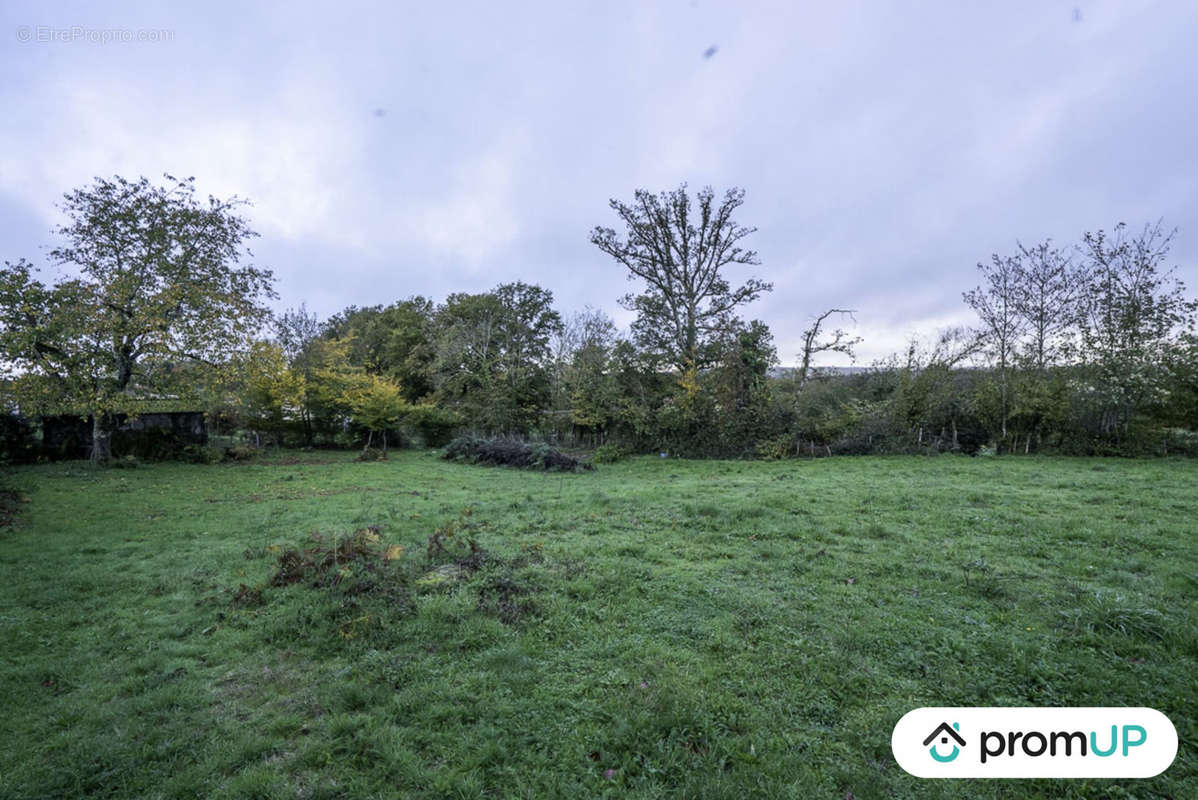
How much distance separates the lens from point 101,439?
14.7 m

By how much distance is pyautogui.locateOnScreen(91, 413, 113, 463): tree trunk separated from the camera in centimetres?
1441

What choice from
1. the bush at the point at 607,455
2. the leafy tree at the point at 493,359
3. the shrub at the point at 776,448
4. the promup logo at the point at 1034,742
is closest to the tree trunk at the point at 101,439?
the leafy tree at the point at 493,359

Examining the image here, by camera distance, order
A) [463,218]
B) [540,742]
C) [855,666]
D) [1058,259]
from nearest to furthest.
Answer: [540,742], [855,666], [1058,259], [463,218]

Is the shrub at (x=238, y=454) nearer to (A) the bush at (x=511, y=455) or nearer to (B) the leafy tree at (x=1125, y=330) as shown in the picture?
(A) the bush at (x=511, y=455)

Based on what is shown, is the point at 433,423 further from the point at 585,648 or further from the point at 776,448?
the point at 585,648

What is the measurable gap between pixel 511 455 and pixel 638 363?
704 cm

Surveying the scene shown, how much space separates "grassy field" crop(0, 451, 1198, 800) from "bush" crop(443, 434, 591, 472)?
8.35 m

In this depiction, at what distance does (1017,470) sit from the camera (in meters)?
11.8

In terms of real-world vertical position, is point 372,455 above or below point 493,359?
below

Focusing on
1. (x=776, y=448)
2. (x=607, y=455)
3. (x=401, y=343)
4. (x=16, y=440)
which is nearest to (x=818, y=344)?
(x=776, y=448)

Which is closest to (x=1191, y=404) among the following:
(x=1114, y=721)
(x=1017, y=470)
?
(x=1017, y=470)

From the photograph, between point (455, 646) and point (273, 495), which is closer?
point (455, 646)

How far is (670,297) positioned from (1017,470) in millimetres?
13653

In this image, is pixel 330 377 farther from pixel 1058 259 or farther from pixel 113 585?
pixel 1058 259
